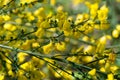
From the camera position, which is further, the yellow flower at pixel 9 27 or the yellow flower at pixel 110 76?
the yellow flower at pixel 9 27

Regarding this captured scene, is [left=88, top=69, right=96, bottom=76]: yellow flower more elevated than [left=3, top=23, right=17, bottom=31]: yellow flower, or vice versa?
[left=3, top=23, right=17, bottom=31]: yellow flower

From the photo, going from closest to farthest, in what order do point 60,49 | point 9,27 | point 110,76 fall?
point 110,76
point 60,49
point 9,27

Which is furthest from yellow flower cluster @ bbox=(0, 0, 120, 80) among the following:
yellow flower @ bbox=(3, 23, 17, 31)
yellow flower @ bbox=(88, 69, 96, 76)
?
yellow flower @ bbox=(3, 23, 17, 31)

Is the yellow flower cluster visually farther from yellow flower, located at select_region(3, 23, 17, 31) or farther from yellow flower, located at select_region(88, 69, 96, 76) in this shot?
yellow flower, located at select_region(3, 23, 17, 31)

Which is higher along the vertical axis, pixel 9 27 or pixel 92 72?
pixel 9 27

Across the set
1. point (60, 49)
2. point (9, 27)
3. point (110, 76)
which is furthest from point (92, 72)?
point (9, 27)

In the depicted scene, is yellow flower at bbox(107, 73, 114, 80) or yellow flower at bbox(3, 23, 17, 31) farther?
yellow flower at bbox(3, 23, 17, 31)

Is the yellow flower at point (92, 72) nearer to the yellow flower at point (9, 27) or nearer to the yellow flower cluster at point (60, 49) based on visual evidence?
the yellow flower cluster at point (60, 49)

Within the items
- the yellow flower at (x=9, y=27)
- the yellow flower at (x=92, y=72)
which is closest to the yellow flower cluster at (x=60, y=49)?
the yellow flower at (x=92, y=72)

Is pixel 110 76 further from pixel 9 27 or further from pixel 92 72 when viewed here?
pixel 9 27

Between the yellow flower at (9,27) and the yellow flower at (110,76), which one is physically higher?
the yellow flower at (9,27)

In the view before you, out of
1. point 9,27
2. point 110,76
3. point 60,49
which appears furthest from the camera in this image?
point 9,27

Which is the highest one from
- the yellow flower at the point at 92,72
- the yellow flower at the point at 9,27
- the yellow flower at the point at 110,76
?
the yellow flower at the point at 9,27
